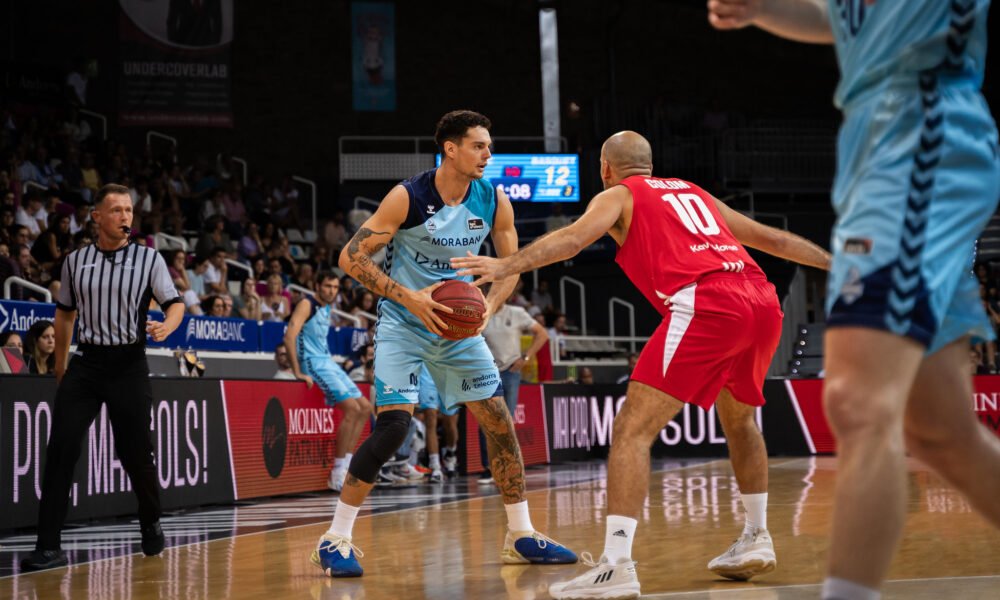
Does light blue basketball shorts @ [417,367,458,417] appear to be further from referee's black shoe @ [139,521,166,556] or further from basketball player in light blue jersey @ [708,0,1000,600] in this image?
basketball player in light blue jersey @ [708,0,1000,600]

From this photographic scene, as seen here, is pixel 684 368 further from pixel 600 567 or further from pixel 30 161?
pixel 30 161

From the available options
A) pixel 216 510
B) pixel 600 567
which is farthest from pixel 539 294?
pixel 600 567

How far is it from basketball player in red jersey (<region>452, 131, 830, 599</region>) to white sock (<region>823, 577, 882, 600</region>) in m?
2.18

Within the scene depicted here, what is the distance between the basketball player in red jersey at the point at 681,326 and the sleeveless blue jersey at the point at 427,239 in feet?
2.78

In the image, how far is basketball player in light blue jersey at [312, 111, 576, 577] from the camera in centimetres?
559

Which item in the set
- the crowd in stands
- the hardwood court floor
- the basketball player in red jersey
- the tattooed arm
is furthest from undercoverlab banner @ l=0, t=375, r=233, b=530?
the basketball player in red jersey

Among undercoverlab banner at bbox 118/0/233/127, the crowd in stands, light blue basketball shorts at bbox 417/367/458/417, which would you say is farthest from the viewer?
undercoverlab banner at bbox 118/0/233/127

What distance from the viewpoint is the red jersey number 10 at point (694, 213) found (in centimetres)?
509

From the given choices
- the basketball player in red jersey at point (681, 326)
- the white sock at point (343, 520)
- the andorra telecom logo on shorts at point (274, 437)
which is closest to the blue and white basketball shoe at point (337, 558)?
the white sock at point (343, 520)

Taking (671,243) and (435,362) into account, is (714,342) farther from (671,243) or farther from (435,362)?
(435,362)

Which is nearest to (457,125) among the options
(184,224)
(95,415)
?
(95,415)

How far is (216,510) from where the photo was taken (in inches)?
369

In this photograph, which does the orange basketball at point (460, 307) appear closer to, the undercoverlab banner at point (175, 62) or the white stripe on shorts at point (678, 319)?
the white stripe on shorts at point (678, 319)

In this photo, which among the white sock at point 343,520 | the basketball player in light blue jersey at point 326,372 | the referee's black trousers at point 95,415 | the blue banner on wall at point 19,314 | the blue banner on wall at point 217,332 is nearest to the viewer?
the white sock at point 343,520
